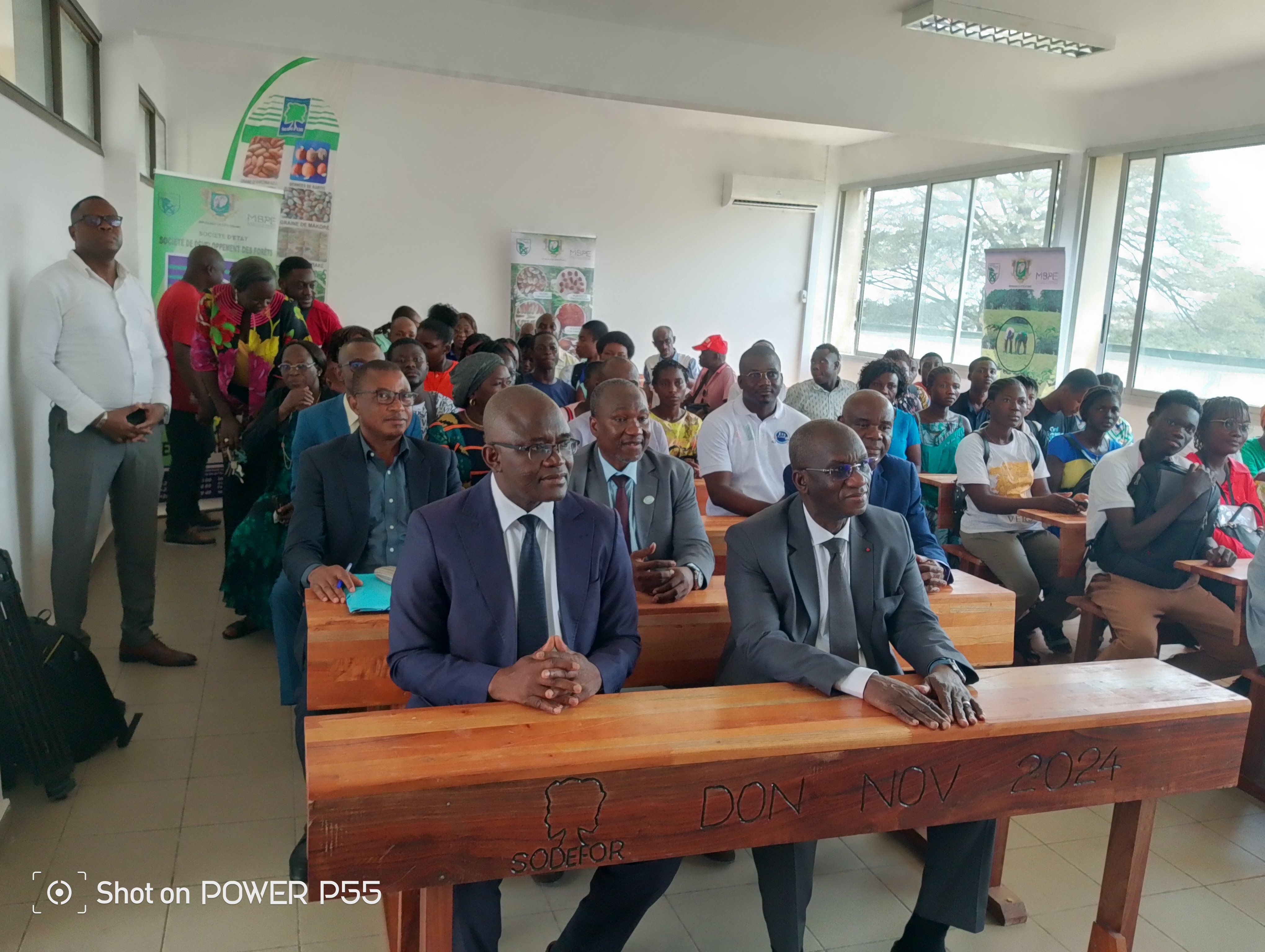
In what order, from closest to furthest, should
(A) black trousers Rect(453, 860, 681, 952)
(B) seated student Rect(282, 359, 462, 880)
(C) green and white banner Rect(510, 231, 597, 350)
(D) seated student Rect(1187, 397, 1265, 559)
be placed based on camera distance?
(A) black trousers Rect(453, 860, 681, 952)
(B) seated student Rect(282, 359, 462, 880)
(D) seated student Rect(1187, 397, 1265, 559)
(C) green and white banner Rect(510, 231, 597, 350)

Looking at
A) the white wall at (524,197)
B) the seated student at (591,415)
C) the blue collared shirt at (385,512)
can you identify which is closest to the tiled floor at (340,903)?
the blue collared shirt at (385,512)

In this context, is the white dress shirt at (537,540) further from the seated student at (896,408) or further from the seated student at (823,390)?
the seated student at (823,390)

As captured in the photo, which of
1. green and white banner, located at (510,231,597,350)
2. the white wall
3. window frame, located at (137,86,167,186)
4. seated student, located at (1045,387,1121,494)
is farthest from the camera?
green and white banner, located at (510,231,597,350)

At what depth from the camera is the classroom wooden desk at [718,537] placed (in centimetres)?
372

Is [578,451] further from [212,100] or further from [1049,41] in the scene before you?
[212,100]

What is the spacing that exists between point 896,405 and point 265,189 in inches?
188

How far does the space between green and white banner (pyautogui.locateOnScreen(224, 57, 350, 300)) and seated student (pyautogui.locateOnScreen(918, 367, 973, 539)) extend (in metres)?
5.18

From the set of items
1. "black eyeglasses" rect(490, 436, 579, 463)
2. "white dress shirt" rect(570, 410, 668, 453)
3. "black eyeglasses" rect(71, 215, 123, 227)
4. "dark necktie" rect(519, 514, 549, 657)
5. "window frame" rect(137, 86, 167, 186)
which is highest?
"window frame" rect(137, 86, 167, 186)

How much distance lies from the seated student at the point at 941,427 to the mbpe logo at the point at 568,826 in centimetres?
412

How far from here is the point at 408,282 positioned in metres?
10.3

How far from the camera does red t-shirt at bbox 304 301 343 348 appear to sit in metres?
5.82

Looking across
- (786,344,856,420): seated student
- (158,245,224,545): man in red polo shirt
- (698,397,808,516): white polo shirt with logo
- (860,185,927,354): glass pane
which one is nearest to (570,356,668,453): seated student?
(698,397,808,516): white polo shirt with logo

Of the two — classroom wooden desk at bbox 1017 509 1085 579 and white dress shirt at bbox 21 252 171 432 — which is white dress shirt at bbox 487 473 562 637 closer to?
white dress shirt at bbox 21 252 171 432

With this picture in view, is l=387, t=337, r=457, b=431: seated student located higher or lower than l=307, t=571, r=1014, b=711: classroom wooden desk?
higher
